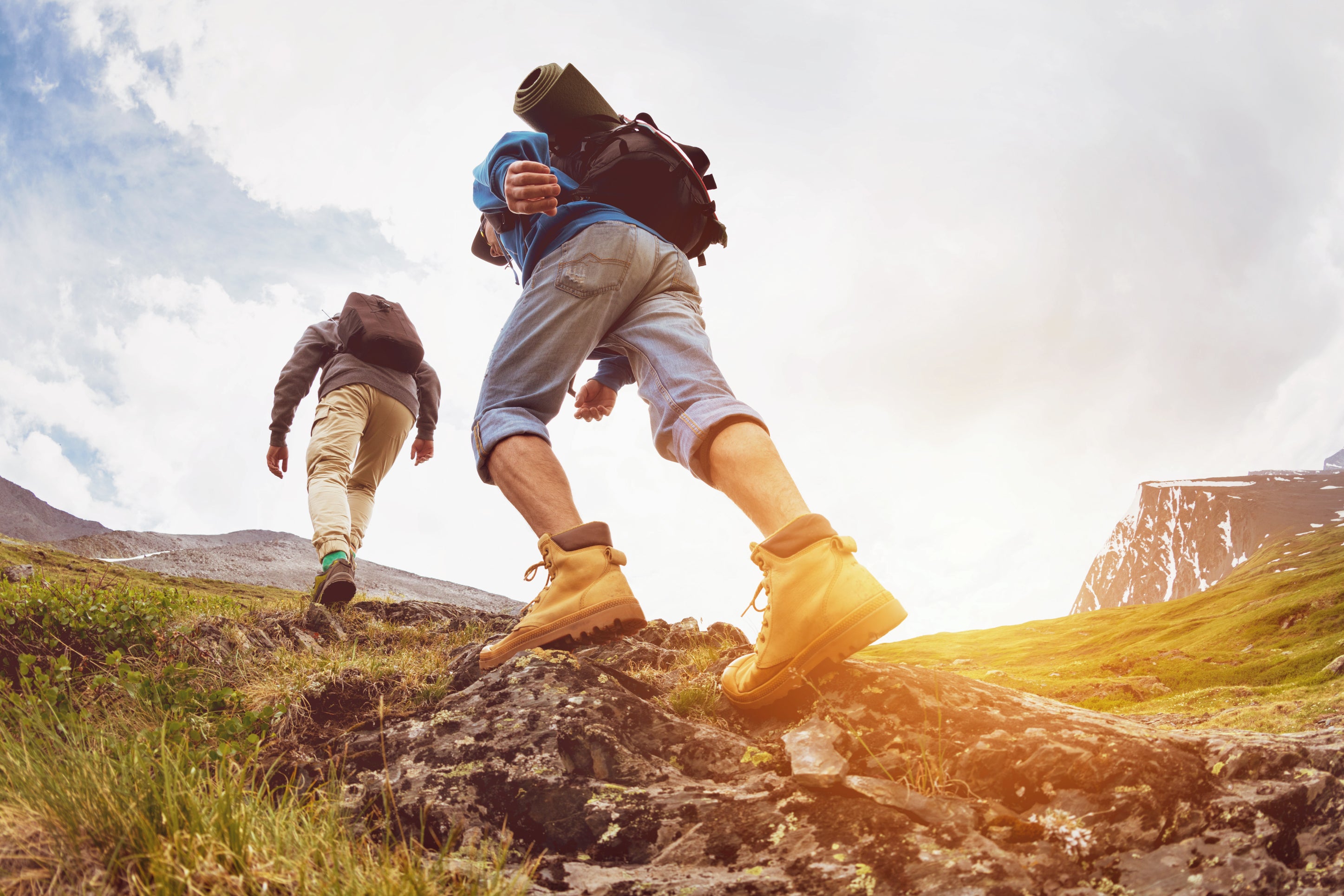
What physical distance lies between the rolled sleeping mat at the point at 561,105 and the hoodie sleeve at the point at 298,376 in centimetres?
425

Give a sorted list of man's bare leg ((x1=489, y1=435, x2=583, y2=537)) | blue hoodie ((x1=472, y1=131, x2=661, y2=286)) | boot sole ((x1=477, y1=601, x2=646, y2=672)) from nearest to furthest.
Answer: boot sole ((x1=477, y1=601, x2=646, y2=672)), man's bare leg ((x1=489, y1=435, x2=583, y2=537)), blue hoodie ((x1=472, y1=131, x2=661, y2=286))

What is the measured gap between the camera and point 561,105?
342cm

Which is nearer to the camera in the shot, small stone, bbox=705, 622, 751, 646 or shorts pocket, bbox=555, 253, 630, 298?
shorts pocket, bbox=555, 253, 630, 298

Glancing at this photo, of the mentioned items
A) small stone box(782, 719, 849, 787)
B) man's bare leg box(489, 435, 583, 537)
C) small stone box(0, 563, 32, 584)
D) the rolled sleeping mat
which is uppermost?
the rolled sleeping mat

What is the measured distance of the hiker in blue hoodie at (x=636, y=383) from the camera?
225 cm

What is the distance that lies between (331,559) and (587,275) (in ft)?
13.3

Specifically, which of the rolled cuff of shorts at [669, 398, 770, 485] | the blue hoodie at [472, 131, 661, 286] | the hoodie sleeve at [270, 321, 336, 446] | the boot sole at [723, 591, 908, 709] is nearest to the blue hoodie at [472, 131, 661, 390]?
the blue hoodie at [472, 131, 661, 286]

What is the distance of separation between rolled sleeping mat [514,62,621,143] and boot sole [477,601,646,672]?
8.38 feet

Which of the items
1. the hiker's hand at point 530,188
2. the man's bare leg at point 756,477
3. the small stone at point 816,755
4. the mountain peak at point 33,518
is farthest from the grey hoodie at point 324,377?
the mountain peak at point 33,518

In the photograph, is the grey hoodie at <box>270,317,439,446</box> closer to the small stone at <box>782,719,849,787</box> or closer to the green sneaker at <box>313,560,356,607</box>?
the green sneaker at <box>313,560,356,607</box>

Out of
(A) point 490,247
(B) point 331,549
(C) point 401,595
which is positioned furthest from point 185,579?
(A) point 490,247

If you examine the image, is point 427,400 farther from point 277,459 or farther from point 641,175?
point 641,175

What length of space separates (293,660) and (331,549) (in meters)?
2.29

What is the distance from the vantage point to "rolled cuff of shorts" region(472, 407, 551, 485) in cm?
294
